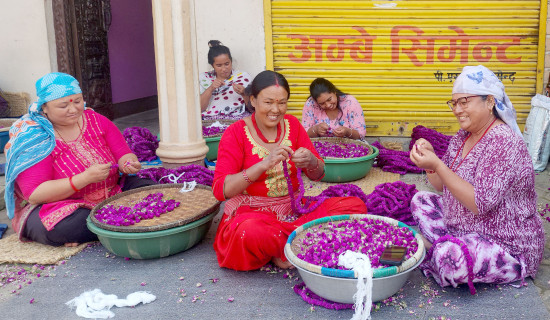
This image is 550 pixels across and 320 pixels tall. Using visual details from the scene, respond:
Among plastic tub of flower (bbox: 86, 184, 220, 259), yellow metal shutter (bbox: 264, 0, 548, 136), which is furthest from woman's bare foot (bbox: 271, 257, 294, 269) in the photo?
yellow metal shutter (bbox: 264, 0, 548, 136)

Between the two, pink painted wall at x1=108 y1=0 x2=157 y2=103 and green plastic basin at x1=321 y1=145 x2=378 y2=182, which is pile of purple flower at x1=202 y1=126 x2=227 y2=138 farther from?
pink painted wall at x1=108 y1=0 x2=157 y2=103

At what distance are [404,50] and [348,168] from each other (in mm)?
1983

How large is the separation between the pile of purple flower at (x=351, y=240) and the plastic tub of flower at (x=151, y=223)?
79 cm

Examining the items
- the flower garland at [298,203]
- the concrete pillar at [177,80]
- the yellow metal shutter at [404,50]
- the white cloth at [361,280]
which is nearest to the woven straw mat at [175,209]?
the flower garland at [298,203]

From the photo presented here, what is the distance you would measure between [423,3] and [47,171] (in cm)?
421

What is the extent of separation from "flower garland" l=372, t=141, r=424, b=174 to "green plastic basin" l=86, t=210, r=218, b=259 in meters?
2.29

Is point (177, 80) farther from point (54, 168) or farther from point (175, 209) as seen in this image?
point (175, 209)

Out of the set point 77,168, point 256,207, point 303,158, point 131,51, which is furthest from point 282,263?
point 131,51

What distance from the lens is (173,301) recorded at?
9.00 feet

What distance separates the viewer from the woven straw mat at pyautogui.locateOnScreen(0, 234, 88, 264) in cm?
330

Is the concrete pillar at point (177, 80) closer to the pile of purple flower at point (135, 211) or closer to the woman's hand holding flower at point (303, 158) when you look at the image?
the pile of purple flower at point (135, 211)

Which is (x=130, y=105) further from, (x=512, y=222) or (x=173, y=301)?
(x=512, y=222)

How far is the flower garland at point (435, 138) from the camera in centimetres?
520

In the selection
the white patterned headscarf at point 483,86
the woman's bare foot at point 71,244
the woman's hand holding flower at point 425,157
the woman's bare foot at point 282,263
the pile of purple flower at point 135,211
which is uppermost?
the white patterned headscarf at point 483,86
